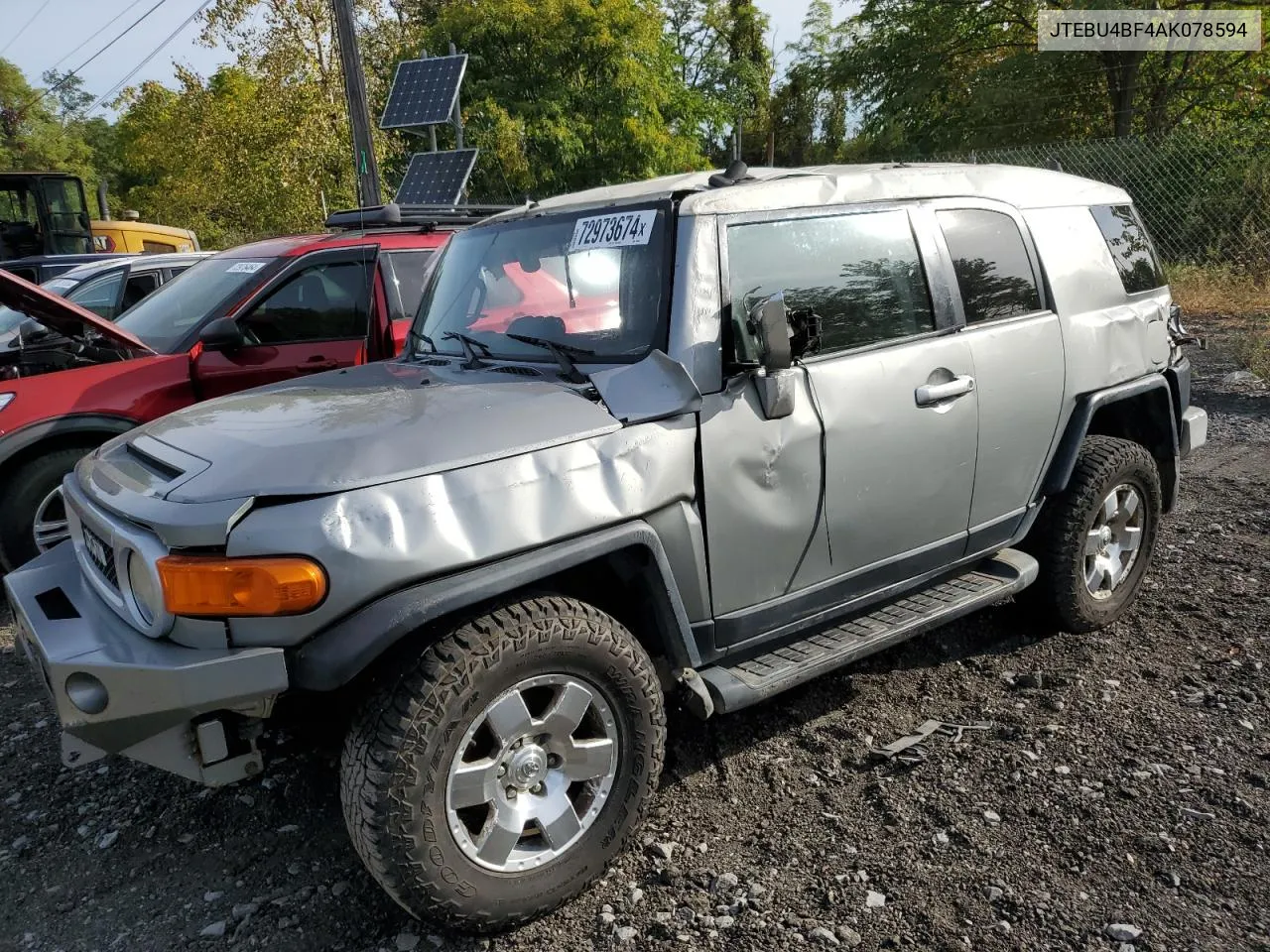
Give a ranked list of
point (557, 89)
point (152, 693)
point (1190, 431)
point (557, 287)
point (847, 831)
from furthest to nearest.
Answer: point (557, 89) < point (1190, 431) < point (557, 287) < point (847, 831) < point (152, 693)

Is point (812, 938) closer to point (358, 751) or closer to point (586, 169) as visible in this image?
point (358, 751)

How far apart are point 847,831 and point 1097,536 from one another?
Answer: 6.37 feet

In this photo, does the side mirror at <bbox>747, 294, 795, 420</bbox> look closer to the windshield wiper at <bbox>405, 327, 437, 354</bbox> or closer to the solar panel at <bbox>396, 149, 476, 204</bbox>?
the windshield wiper at <bbox>405, 327, 437, 354</bbox>

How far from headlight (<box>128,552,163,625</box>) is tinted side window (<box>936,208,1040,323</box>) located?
281 centimetres

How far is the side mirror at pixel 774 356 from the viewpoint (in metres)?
2.63

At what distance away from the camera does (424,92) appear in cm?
914

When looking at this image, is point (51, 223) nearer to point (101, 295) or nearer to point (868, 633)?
point (101, 295)

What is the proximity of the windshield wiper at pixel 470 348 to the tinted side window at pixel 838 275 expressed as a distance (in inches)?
36.1

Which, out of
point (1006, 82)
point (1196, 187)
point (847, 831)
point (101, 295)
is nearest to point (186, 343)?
point (101, 295)

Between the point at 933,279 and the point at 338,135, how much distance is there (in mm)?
12358

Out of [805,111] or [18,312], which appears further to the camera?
[805,111]

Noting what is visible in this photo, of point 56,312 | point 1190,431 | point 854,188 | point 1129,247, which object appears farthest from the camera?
point 56,312

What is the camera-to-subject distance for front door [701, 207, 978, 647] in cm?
279

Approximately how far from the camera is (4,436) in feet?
14.8
